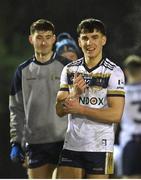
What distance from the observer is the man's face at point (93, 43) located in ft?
8.57

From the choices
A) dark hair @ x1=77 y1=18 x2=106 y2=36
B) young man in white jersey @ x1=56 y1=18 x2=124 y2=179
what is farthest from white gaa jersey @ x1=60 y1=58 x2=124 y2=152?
dark hair @ x1=77 y1=18 x2=106 y2=36

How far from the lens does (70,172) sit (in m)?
2.51

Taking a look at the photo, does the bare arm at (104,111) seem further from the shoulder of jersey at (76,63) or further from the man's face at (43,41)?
the man's face at (43,41)

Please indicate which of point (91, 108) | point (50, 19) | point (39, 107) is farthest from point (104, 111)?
point (50, 19)

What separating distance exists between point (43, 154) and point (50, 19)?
2.21 feet

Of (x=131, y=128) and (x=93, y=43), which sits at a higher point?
(x=93, y=43)

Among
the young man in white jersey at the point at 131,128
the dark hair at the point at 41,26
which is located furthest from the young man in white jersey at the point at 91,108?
the dark hair at the point at 41,26

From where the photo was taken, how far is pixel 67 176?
2.54 metres

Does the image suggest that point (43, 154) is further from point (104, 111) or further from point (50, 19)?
point (50, 19)

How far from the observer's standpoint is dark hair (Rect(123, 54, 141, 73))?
111 inches

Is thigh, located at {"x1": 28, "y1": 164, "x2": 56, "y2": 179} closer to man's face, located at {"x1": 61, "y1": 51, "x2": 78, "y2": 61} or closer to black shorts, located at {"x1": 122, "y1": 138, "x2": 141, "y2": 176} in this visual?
black shorts, located at {"x1": 122, "y1": 138, "x2": 141, "y2": 176}

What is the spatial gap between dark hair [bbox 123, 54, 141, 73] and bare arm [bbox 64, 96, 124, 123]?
12.5 inches

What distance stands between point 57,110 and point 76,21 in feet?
1.63

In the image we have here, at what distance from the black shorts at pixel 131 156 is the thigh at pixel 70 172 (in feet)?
1.04
